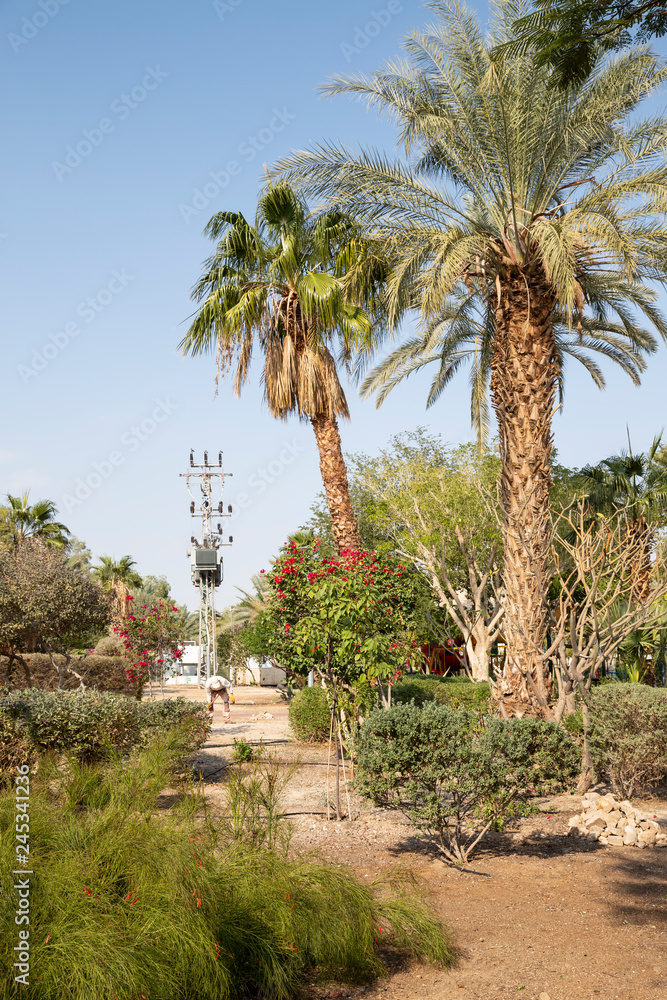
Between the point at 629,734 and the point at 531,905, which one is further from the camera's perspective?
the point at 629,734

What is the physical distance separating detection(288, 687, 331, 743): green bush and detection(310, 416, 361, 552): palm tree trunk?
9.29 ft

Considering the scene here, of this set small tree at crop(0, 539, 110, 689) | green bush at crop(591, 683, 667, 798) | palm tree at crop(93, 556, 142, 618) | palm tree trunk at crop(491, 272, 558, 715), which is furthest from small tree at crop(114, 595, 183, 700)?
palm tree at crop(93, 556, 142, 618)

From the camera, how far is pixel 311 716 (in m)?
14.2

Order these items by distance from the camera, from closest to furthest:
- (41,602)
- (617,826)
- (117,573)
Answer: (617,826) → (41,602) → (117,573)

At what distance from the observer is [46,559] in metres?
18.2

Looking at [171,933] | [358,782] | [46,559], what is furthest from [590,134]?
[46,559]

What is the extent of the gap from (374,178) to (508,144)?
229cm

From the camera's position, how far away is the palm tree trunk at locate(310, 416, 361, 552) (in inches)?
543

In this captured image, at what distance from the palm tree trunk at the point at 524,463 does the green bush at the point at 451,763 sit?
352cm

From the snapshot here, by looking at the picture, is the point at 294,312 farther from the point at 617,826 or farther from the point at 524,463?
the point at 617,826

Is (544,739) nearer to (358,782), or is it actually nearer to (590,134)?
(358,782)

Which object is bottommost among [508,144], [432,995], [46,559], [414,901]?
[432,995]

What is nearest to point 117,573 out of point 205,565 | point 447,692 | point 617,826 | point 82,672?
point 205,565

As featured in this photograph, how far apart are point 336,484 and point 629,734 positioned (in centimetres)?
690
